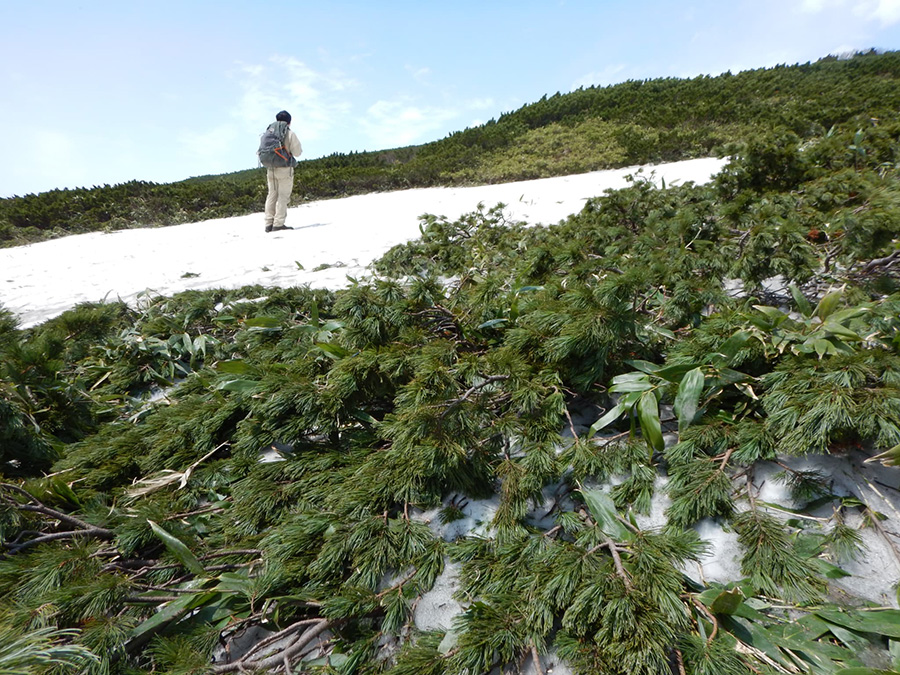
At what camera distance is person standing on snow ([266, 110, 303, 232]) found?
6.99 metres

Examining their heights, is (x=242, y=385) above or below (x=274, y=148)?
below

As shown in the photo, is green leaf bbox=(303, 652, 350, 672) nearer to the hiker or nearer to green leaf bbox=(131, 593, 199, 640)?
green leaf bbox=(131, 593, 199, 640)

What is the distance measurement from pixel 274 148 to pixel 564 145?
800 cm

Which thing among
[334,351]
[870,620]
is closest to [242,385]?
[334,351]

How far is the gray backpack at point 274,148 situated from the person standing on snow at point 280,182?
0.04m

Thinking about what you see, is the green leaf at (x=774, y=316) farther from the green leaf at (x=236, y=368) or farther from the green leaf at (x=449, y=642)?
the green leaf at (x=236, y=368)

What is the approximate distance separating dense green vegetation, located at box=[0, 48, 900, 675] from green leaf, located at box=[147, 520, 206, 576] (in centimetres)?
1

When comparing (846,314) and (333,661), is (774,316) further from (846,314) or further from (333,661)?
(333,661)

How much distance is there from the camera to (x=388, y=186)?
10844 mm

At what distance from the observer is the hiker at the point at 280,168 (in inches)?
271

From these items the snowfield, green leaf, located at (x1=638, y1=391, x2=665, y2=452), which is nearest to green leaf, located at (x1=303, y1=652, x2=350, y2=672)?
green leaf, located at (x1=638, y1=391, x2=665, y2=452)

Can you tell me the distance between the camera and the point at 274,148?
22.3ft

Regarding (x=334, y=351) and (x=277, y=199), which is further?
(x=277, y=199)

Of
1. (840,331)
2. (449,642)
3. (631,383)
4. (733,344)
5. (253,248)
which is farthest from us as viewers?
(253,248)
